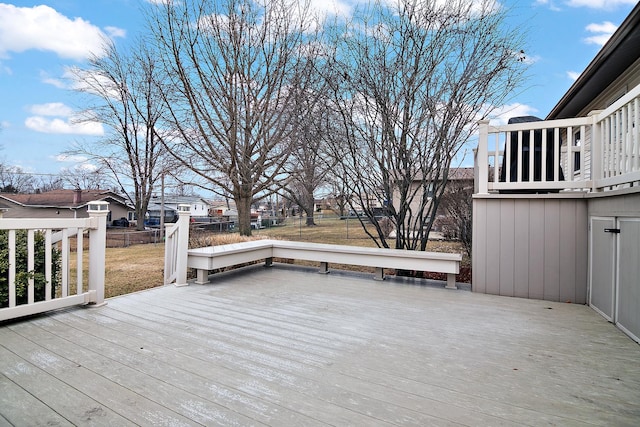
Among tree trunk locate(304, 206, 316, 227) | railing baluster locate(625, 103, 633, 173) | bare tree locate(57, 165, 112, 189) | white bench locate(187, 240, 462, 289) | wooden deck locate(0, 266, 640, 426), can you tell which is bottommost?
wooden deck locate(0, 266, 640, 426)

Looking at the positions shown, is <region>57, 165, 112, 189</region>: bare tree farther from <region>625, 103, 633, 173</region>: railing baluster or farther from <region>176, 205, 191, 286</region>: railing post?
<region>625, 103, 633, 173</region>: railing baluster

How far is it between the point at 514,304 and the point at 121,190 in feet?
55.1

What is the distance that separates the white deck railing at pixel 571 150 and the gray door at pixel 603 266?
432mm

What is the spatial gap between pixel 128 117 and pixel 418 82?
44.0ft

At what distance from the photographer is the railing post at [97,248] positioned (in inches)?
130

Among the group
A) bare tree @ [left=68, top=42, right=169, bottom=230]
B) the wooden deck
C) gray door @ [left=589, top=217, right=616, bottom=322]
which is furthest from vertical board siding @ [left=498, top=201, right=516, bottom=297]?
bare tree @ [left=68, top=42, right=169, bottom=230]

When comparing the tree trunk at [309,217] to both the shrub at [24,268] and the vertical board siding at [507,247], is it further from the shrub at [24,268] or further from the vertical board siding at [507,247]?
the shrub at [24,268]

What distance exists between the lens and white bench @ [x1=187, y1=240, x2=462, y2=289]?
4.41 m

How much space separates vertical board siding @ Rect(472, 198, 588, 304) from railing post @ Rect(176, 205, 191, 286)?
384 centimetres

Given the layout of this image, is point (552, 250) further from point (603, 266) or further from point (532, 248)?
point (603, 266)

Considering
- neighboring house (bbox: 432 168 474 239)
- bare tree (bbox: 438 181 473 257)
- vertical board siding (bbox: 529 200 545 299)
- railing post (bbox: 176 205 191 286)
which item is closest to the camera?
vertical board siding (bbox: 529 200 545 299)

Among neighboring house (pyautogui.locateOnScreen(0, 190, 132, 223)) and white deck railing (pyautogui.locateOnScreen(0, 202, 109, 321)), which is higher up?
neighboring house (pyautogui.locateOnScreen(0, 190, 132, 223))

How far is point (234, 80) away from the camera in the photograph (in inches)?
322

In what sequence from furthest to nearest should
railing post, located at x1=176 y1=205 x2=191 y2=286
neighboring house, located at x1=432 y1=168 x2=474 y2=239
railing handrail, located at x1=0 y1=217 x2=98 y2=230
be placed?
neighboring house, located at x1=432 y1=168 x2=474 y2=239 < railing post, located at x1=176 y1=205 x2=191 y2=286 < railing handrail, located at x1=0 y1=217 x2=98 y2=230
